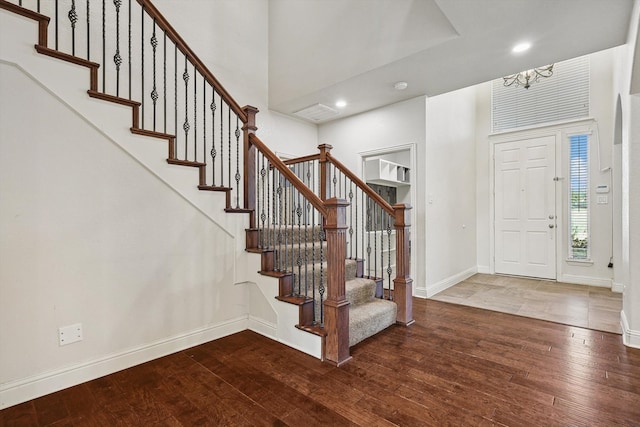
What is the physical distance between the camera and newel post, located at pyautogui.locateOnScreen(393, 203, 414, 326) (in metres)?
3.08

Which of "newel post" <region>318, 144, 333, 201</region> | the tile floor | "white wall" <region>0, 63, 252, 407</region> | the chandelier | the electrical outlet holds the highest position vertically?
the chandelier

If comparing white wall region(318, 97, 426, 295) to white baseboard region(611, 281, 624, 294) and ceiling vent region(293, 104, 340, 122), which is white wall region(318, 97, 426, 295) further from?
white baseboard region(611, 281, 624, 294)

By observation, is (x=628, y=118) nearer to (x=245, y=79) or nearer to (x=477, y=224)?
(x=477, y=224)

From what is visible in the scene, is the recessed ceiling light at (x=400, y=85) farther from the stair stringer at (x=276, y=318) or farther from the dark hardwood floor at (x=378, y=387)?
the dark hardwood floor at (x=378, y=387)

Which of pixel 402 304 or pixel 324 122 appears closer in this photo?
pixel 402 304

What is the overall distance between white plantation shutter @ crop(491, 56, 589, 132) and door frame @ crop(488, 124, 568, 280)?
5.4 inches

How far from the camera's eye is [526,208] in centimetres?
539

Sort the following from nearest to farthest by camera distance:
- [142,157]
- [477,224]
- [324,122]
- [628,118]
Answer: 1. [142,157]
2. [628,118]
3. [324,122]
4. [477,224]

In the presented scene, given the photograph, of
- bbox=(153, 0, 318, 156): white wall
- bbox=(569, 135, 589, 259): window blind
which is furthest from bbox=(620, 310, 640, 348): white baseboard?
bbox=(153, 0, 318, 156): white wall

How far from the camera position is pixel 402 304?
3086mm

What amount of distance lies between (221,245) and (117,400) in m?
1.33

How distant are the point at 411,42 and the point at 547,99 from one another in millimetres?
3538

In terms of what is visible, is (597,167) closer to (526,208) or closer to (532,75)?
(526,208)

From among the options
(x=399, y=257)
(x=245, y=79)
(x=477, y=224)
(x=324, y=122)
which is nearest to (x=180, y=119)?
(x=245, y=79)
